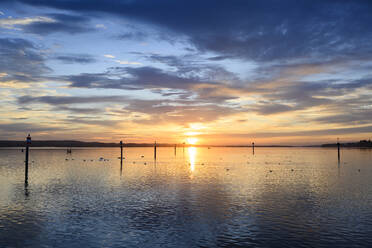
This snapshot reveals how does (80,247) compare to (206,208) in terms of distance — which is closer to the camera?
(80,247)

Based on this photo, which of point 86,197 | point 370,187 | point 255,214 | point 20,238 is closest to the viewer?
point 20,238

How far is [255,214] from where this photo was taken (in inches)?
939

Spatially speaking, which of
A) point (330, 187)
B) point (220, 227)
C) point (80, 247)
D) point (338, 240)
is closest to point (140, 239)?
point (80, 247)

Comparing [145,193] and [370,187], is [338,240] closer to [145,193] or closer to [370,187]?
[145,193]

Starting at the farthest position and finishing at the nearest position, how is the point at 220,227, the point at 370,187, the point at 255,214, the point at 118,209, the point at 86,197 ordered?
the point at 370,187 < the point at 86,197 < the point at 118,209 < the point at 255,214 < the point at 220,227

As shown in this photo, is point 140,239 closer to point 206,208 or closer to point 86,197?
point 206,208

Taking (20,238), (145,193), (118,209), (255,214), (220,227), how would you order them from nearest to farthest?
(20,238), (220,227), (255,214), (118,209), (145,193)

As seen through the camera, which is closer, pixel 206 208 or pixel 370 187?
pixel 206 208

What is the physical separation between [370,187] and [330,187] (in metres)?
4.92

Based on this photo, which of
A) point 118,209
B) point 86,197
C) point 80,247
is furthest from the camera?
point 86,197

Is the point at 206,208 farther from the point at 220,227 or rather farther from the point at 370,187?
the point at 370,187

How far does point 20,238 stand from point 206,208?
14215mm

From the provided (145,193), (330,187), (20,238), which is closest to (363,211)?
(330,187)

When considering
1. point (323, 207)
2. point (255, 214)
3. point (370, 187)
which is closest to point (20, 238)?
point (255, 214)
